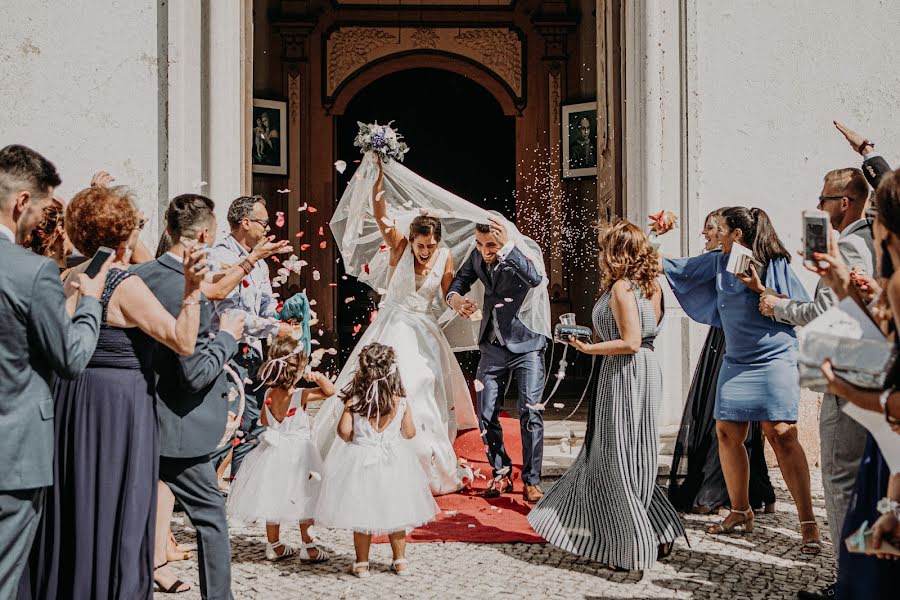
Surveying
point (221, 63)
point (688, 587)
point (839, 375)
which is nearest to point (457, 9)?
point (221, 63)

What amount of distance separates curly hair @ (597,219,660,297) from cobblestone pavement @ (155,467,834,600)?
1454 millimetres

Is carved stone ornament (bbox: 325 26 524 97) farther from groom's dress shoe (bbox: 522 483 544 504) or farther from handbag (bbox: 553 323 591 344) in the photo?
handbag (bbox: 553 323 591 344)

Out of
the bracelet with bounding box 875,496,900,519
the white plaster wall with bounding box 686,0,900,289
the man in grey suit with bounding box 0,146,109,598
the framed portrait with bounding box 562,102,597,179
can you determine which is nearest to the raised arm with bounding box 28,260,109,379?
the man in grey suit with bounding box 0,146,109,598

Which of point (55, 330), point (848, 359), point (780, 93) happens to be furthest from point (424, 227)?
point (848, 359)

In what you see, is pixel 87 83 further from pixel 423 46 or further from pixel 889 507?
pixel 423 46

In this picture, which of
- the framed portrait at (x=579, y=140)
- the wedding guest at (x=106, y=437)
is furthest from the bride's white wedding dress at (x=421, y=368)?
the framed portrait at (x=579, y=140)

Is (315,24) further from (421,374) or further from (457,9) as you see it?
(421,374)

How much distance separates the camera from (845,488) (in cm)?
386

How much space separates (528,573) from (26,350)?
108 inches

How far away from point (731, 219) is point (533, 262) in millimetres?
1637

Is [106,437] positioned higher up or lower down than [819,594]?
higher up

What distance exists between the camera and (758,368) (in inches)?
196

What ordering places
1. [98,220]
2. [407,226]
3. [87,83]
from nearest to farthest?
[98,220] < [87,83] < [407,226]

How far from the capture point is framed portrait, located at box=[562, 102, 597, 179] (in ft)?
38.8
